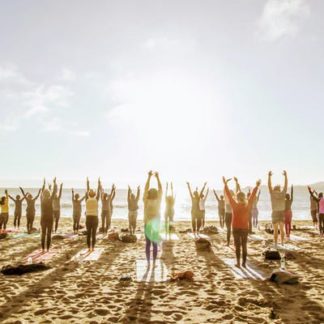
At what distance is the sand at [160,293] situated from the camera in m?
5.67

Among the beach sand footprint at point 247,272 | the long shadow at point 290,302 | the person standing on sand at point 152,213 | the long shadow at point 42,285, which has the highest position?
the person standing on sand at point 152,213

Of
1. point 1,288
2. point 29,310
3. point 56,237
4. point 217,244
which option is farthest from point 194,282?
point 56,237

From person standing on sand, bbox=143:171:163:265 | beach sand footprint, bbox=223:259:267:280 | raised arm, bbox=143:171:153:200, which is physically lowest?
beach sand footprint, bbox=223:259:267:280

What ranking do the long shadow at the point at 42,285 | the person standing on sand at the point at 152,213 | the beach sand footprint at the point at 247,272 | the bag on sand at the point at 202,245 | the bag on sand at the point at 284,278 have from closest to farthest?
the long shadow at the point at 42,285, the bag on sand at the point at 284,278, the beach sand footprint at the point at 247,272, the person standing on sand at the point at 152,213, the bag on sand at the point at 202,245

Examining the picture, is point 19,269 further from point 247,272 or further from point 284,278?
point 284,278

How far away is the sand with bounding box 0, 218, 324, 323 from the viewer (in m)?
5.67

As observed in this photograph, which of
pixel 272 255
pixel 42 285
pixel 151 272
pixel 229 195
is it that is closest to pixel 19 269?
pixel 42 285

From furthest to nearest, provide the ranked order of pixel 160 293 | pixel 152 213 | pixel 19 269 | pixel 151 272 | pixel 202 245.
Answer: pixel 202 245
pixel 152 213
pixel 151 272
pixel 19 269
pixel 160 293

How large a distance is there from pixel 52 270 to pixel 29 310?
10.8 ft

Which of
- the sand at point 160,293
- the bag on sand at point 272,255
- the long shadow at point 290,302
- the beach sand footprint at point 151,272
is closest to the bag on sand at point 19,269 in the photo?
the sand at point 160,293

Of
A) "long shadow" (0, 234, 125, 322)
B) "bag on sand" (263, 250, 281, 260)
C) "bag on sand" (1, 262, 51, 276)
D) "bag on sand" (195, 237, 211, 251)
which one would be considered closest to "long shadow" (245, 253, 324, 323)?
"bag on sand" (263, 250, 281, 260)

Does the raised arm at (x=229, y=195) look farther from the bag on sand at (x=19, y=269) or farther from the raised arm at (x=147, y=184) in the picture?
the bag on sand at (x=19, y=269)

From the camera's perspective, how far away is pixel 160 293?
274 inches

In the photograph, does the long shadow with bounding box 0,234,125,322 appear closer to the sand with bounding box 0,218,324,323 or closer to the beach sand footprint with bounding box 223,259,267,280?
the sand with bounding box 0,218,324,323
